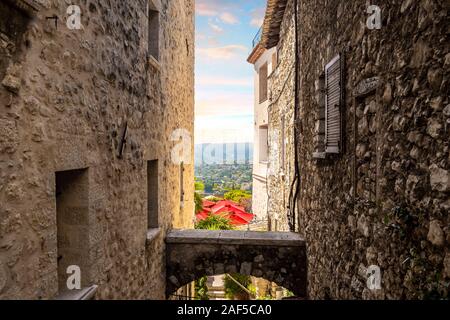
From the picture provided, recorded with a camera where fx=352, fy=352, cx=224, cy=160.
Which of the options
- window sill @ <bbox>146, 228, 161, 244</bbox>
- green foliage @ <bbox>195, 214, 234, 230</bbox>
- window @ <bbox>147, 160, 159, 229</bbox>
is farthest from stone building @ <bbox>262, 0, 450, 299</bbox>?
green foliage @ <bbox>195, 214, 234, 230</bbox>

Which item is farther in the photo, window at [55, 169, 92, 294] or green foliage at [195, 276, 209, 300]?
green foliage at [195, 276, 209, 300]

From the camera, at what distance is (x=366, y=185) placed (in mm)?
3223

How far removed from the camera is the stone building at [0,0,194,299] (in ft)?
7.10

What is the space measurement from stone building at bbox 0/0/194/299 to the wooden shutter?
2474mm

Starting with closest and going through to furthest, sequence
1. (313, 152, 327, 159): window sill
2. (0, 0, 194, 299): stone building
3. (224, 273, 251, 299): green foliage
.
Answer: (0, 0, 194, 299): stone building, (313, 152, 327, 159): window sill, (224, 273, 251, 299): green foliage

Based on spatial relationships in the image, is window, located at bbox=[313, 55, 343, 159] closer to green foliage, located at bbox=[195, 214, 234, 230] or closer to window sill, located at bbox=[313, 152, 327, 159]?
window sill, located at bbox=[313, 152, 327, 159]

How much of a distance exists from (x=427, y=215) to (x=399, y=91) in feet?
2.96

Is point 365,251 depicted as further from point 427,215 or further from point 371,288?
point 427,215

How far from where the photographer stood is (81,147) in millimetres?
3043

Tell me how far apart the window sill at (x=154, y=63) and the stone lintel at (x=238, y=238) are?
2911mm

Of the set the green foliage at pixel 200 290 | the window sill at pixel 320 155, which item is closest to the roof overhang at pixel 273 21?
the window sill at pixel 320 155

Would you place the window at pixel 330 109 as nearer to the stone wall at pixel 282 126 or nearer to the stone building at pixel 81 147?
the stone wall at pixel 282 126

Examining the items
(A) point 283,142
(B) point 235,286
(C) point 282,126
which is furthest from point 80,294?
(B) point 235,286
